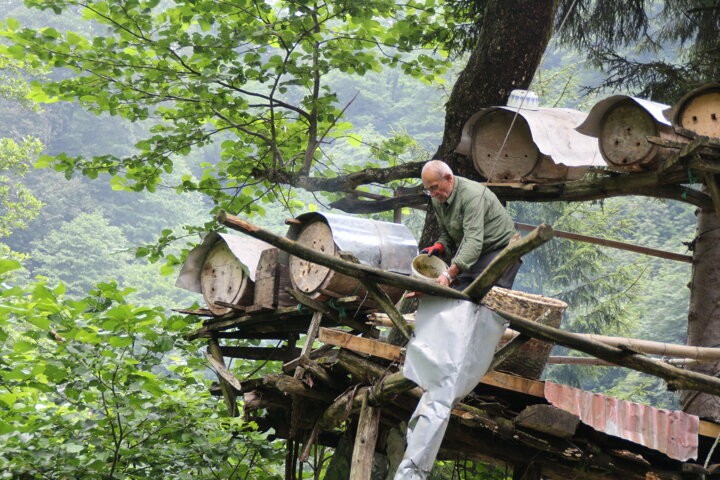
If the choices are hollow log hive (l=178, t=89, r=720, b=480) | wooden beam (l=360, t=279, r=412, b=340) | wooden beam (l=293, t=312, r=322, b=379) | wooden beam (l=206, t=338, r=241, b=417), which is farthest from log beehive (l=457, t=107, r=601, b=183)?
wooden beam (l=360, t=279, r=412, b=340)

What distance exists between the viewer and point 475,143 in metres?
8.30

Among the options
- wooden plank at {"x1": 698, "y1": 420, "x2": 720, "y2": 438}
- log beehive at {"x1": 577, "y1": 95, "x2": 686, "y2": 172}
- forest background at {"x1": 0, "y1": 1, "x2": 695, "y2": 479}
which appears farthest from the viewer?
log beehive at {"x1": 577, "y1": 95, "x2": 686, "y2": 172}

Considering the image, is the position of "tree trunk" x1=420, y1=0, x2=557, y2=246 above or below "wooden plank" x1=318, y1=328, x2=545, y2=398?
above

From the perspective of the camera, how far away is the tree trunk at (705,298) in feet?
26.9

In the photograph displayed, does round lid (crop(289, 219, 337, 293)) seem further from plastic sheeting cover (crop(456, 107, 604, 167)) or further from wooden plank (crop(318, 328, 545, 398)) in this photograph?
plastic sheeting cover (crop(456, 107, 604, 167))

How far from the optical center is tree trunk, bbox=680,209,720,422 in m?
8.19

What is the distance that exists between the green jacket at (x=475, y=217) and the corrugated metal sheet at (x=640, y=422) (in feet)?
4.04

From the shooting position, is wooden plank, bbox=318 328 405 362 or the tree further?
the tree

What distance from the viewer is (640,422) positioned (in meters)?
4.80

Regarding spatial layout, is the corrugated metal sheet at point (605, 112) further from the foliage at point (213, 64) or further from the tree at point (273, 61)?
the foliage at point (213, 64)

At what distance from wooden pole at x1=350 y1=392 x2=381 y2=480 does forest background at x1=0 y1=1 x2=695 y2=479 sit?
5.59ft

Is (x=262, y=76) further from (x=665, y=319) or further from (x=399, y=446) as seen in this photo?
(x=665, y=319)

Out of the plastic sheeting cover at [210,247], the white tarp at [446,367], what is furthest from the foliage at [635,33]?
the white tarp at [446,367]

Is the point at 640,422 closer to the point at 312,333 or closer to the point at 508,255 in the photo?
the point at 508,255
